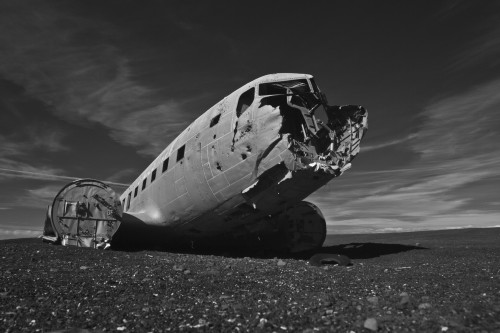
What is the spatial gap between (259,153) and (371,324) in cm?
741

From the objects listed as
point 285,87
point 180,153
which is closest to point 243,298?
point 285,87

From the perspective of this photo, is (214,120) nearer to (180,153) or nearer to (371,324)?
(180,153)

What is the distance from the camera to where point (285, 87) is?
42.1 feet

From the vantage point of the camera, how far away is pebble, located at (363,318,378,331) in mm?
4750

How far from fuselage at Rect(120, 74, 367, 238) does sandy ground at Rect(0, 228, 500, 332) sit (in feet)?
8.72

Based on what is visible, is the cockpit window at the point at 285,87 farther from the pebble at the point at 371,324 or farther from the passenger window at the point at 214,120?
the pebble at the point at 371,324

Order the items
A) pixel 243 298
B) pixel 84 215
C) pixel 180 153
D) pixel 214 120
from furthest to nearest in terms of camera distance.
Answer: pixel 84 215 → pixel 180 153 → pixel 214 120 → pixel 243 298

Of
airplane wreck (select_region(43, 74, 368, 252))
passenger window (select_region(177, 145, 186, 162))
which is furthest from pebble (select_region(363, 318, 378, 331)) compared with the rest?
passenger window (select_region(177, 145, 186, 162))

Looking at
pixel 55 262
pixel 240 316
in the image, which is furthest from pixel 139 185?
pixel 240 316

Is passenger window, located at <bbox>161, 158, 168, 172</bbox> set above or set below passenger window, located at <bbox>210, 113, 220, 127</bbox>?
below

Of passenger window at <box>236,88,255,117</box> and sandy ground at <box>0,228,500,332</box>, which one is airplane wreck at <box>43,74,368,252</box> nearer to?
passenger window at <box>236,88,255,117</box>

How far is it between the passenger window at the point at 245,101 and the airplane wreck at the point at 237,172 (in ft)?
0.12

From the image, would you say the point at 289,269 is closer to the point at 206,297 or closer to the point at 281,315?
the point at 206,297

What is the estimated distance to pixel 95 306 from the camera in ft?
19.7
